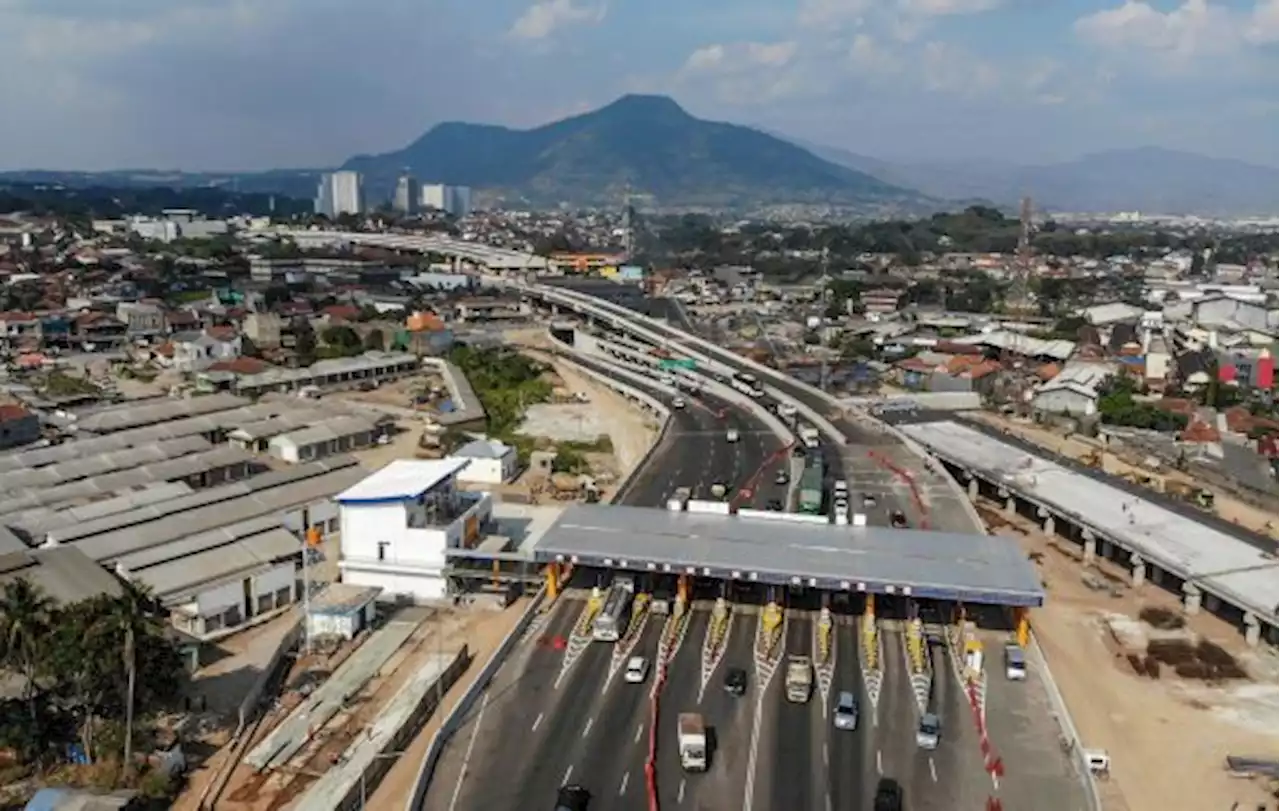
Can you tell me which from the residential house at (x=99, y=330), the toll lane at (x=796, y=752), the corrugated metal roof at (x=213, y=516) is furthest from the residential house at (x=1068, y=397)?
the residential house at (x=99, y=330)

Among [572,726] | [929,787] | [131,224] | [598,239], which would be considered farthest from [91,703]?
[598,239]

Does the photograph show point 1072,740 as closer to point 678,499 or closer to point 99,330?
point 678,499

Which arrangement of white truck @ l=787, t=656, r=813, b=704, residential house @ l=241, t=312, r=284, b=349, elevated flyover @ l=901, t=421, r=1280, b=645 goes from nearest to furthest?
white truck @ l=787, t=656, r=813, b=704 < elevated flyover @ l=901, t=421, r=1280, b=645 < residential house @ l=241, t=312, r=284, b=349

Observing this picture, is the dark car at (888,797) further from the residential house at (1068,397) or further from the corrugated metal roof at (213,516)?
the residential house at (1068,397)

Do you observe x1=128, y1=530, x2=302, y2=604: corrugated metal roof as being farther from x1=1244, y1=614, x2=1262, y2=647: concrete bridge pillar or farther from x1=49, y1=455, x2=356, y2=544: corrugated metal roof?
x1=1244, y1=614, x2=1262, y2=647: concrete bridge pillar

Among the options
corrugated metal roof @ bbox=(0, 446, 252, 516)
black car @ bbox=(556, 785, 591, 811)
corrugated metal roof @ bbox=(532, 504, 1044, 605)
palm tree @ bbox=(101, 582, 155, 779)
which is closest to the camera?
black car @ bbox=(556, 785, 591, 811)

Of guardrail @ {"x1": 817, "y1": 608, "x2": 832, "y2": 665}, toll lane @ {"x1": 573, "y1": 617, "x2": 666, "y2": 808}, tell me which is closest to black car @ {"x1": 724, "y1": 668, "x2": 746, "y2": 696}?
toll lane @ {"x1": 573, "y1": 617, "x2": 666, "y2": 808}

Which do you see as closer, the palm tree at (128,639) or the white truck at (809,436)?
the palm tree at (128,639)
